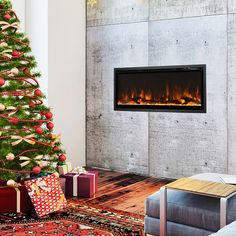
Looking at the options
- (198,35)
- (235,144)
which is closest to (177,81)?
(198,35)

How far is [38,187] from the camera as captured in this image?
3.70 m

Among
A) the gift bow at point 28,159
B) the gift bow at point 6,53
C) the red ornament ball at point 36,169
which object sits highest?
the gift bow at point 6,53

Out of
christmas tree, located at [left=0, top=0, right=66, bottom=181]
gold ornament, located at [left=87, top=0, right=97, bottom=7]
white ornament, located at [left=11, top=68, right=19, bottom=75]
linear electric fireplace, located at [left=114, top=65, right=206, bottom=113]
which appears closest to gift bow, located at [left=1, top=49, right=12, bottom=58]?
christmas tree, located at [left=0, top=0, right=66, bottom=181]

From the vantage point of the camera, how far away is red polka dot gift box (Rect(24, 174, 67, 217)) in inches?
144

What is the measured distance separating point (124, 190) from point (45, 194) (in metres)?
1.12

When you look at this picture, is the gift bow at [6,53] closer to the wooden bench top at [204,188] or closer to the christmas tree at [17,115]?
the christmas tree at [17,115]

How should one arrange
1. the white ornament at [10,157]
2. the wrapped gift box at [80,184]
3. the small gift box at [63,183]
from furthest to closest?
1. the wrapped gift box at [80,184]
2. the small gift box at [63,183]
3. the white ornament at [10,157]

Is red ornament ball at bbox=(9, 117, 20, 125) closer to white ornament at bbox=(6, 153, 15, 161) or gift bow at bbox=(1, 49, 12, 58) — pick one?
white ornament at bbox=(6, 153, 15, 161)

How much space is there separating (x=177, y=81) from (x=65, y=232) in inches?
98.6

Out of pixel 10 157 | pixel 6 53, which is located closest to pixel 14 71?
pixel 6 53

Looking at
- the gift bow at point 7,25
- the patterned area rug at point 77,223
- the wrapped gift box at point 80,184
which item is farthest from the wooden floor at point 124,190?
the gift bow at point 7,25

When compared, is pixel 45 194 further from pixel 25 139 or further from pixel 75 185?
pixel 75 185

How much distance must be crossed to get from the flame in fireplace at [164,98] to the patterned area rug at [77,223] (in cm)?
177

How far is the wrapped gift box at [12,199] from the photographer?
12.3 ft
